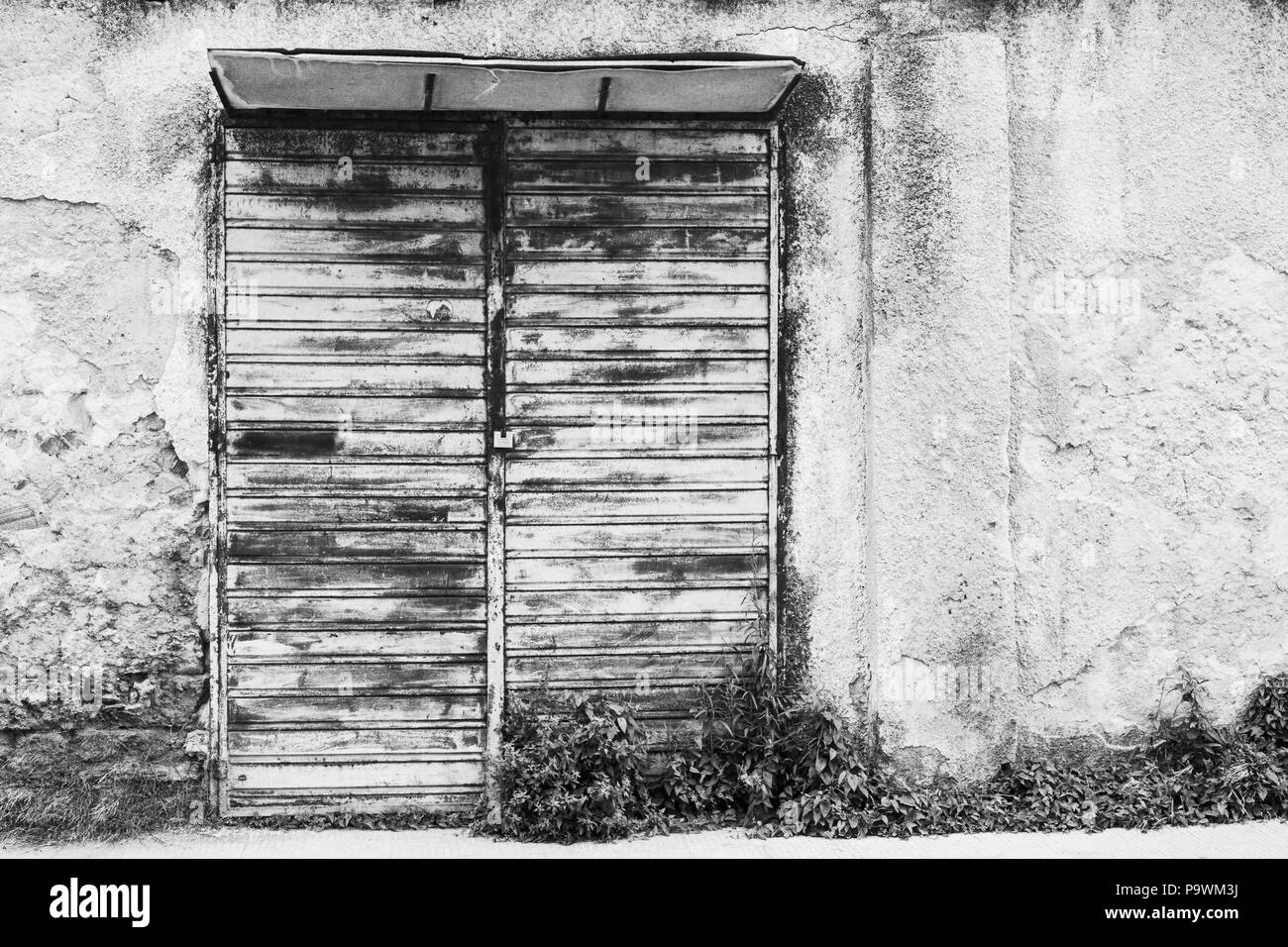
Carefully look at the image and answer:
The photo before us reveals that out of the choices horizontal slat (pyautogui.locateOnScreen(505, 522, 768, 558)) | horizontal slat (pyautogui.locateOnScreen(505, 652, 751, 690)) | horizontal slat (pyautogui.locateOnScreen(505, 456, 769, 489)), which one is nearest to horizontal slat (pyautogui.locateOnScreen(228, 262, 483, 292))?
horizontal slat (pyautogui.locateOnScreen(505, 456, 769, 489))

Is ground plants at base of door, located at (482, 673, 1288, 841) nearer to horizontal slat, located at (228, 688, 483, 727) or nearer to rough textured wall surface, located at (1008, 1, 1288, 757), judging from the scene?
rough textured wall surface, located at (1008, 1, 1288, 757)

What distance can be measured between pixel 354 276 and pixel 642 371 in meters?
1.33

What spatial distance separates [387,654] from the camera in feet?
15.6

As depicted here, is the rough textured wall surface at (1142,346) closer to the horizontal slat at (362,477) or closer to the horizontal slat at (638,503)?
the horizontal slat at (638,503)

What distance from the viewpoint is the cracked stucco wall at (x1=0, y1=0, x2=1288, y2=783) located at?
4.59 metres

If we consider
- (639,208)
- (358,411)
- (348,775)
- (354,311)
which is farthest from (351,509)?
(639,208)

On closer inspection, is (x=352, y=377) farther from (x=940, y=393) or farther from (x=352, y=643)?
(x=940, y=393)

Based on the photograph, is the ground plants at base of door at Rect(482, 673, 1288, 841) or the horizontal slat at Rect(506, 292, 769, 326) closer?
the ground plants at base of door at Rect(482, 673, 1288, 841)

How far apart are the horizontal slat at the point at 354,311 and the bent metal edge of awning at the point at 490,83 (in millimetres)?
812

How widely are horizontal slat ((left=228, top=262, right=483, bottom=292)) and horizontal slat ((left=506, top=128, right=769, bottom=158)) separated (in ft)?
1.93

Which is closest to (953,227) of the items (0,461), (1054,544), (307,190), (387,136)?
(1054,544)

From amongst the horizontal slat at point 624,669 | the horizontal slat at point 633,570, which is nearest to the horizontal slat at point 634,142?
the horizontal slat at point 633,570

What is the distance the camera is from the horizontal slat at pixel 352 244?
468 centimetres

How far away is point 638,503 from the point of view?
16.0ft
